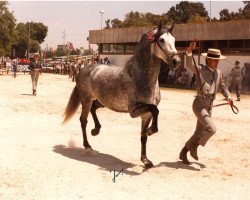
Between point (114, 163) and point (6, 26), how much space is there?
44.2m

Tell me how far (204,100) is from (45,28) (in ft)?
393

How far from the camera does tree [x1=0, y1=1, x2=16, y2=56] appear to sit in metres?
47.5

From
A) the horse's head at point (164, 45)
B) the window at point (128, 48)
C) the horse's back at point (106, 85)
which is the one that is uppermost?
the window at point (128, 48)

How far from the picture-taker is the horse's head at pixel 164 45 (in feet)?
19.9

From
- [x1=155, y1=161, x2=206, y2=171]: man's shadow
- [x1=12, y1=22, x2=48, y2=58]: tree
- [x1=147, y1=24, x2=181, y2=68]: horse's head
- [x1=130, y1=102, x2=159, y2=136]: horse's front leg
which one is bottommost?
[x1=155, y1=161, x2=206, y2=171]: man's shadow

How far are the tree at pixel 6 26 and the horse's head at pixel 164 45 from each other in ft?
145

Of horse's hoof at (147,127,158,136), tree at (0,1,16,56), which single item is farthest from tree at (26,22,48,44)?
horse's hoof at (147,127,158,136)

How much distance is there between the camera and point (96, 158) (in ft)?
24.2

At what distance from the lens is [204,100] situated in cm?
687

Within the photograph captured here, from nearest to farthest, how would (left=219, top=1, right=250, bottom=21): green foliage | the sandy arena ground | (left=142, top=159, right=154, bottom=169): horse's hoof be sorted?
the sandy arena ground < (left=142, top=159, right=154, bottom=169): horse's hoof < (left=219, top=1, right=250, bottom=21): green foliage

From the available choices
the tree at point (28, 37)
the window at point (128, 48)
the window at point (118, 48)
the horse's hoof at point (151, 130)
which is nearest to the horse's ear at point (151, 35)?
the horse's hoof at point (151, 130)

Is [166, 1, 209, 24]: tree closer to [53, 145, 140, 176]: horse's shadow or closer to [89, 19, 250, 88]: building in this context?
[89, 19, 250, 88]: building

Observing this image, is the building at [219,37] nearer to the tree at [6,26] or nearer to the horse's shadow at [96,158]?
the tree at [6,26]

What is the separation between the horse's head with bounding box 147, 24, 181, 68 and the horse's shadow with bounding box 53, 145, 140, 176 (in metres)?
1.92
